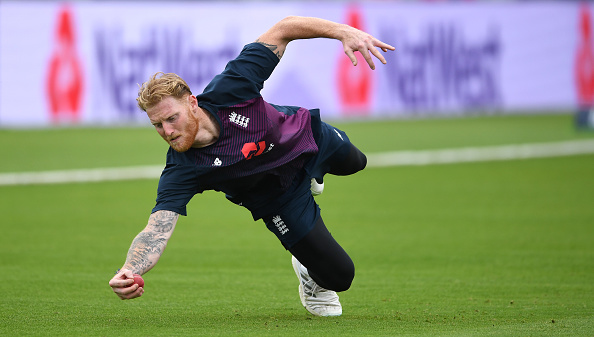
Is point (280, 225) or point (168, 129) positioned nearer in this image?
point (168, 129)

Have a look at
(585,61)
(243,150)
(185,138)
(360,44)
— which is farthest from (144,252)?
(585,61)

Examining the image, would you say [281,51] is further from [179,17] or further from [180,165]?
[179,17]

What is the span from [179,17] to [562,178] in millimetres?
8679

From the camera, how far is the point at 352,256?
8.91 meters

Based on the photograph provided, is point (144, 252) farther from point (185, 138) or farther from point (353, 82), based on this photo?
point (353, 82)

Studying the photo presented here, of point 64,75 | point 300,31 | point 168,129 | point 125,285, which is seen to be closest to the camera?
point 125,285

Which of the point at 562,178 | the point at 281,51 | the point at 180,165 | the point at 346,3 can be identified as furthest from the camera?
the point at 346,3

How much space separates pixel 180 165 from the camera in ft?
19.1

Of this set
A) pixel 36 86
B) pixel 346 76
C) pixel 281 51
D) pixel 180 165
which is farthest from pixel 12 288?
pixel 346 76

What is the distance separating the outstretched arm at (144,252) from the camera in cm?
510

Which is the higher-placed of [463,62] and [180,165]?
[180,165]

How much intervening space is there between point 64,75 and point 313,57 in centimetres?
548

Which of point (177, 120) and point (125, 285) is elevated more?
point (177, 120)

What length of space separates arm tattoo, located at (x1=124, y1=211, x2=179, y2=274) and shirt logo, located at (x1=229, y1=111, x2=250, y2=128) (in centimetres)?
72
